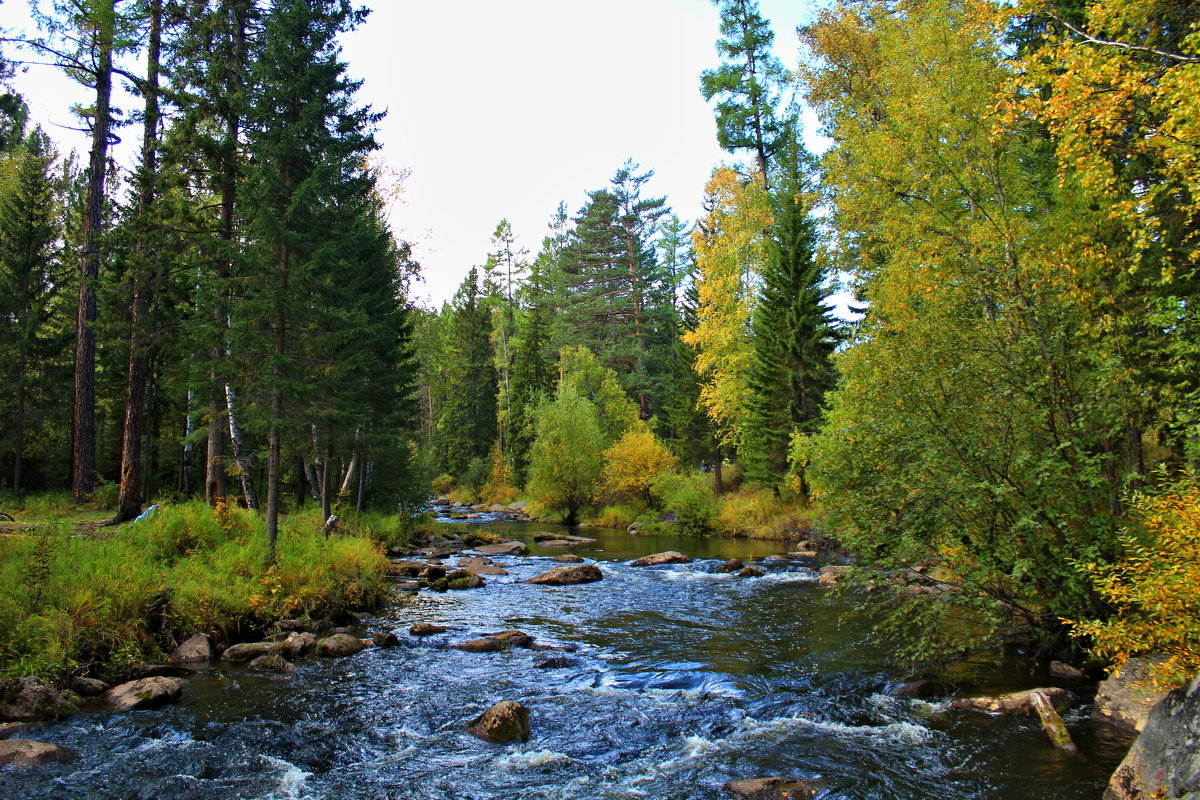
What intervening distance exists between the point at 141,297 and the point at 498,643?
517 inches

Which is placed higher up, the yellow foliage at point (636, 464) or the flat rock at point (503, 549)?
the yellow foliage at point (636, 464)

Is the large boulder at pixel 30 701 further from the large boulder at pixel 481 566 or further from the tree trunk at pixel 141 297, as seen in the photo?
the large boulder at pixel 481 566

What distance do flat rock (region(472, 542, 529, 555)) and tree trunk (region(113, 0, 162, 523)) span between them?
37.7 ft

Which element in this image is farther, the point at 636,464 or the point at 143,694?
the point at 636,464

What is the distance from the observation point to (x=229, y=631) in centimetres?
1129

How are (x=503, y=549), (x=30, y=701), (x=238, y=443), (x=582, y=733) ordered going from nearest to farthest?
(x=30, y=701), (x=582, y=733), (x=238, y=443), (x=503, y=549)

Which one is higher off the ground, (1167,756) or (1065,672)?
(1167,756)

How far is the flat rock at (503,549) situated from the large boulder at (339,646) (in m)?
12.7

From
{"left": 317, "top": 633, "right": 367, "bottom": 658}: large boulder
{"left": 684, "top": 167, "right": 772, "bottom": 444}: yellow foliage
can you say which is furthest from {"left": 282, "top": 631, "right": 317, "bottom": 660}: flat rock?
{"left": 684, "top": 167, "right": 772, "bottom": 444}: yellow foliage

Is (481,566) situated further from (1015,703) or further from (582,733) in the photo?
(1015,703)

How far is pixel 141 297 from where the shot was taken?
1680cm

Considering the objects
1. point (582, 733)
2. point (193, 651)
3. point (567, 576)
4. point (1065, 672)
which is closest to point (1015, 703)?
point (1065, 672)

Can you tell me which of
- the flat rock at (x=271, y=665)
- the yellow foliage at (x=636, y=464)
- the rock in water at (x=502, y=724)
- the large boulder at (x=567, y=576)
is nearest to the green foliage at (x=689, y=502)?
the yellow foliage at (x=636, y=464)

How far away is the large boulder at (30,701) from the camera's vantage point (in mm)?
7652
